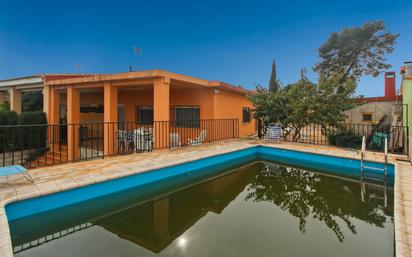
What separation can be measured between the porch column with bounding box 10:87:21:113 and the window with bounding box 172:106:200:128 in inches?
390

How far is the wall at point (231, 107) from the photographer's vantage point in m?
9.68

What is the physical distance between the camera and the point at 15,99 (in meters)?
13.0

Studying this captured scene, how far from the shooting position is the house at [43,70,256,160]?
738 cm

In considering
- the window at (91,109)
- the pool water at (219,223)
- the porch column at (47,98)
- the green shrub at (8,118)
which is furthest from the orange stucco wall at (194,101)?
the pool water at (219,223)

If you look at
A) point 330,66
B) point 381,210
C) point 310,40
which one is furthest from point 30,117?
point 330,66

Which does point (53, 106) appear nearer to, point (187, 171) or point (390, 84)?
point (187, 171)

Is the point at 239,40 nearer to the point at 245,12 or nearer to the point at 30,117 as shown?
the point at 245,12

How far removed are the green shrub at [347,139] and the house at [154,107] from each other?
173 inches

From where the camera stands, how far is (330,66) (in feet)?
62.2

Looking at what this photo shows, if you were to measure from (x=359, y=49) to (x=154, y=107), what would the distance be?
59.2ft

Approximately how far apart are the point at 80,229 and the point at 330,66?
21.3 metres

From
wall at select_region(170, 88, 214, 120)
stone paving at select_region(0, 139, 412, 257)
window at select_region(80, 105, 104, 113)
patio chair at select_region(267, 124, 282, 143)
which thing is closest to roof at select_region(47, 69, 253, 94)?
wall at select_region(170, 88, 214, 120)

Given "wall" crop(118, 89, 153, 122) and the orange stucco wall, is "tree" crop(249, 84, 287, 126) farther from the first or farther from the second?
"wall" crop(118, 89, 153, 122)

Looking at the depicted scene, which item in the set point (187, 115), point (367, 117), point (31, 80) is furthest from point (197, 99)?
point (367, 117)
